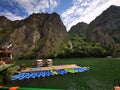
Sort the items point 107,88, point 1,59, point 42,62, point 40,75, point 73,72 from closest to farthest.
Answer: point 107,88 → point 1,59 → point 40,75 → point 73,72 → point 42,62

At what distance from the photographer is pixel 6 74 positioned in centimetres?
3784

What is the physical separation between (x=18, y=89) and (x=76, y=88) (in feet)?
103

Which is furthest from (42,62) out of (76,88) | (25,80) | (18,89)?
(18,89)

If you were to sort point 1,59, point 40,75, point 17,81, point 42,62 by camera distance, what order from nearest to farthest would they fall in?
point 1,59 → point 17,81 → point 40,75 → point 42,62

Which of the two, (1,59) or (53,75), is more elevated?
(1,59)

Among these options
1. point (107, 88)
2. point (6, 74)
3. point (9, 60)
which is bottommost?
point (107, 88)

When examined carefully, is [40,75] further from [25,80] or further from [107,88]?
[107,88]

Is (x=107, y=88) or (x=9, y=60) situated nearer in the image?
(x=107, y=88)

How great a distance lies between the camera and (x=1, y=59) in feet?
121

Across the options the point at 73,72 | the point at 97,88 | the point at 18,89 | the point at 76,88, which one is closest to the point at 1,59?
the point at 76,88

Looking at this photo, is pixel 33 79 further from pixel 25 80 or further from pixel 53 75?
pixel 53 75

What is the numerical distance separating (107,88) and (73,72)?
73.8ft

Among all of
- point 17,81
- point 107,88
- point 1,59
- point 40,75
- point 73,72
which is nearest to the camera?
point 107,88

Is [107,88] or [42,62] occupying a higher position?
[42,62]
